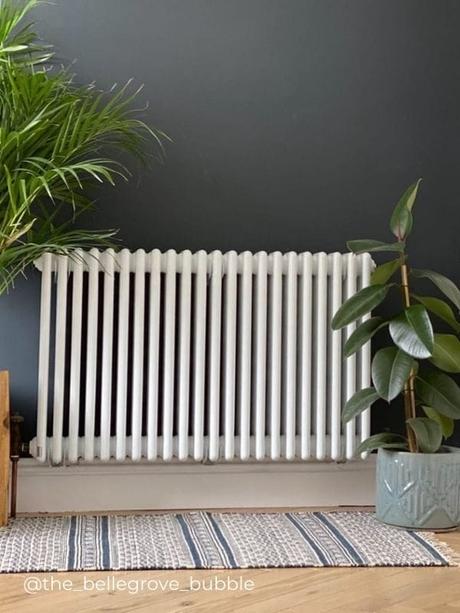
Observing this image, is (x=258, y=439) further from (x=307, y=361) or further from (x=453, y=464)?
(x=453, y=464)

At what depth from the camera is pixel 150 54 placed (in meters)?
2.75

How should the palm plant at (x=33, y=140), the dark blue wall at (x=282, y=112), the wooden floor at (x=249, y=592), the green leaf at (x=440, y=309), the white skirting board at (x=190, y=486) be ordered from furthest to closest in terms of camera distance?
the dark blue wall at (x=282, y=112) → the white skirting board at (x=190, y=486) → the green leaf at (x=440, y=309) → the palm plant at (x=33, y=140) → the wooden floor at (x=249, y=592)

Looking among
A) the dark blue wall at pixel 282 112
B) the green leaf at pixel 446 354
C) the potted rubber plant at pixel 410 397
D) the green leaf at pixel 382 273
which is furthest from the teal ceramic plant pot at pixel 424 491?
the dark blue wall at pixel 282 112

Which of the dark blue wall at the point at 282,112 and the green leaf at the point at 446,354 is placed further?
the dark blue wall at the point at 282,112

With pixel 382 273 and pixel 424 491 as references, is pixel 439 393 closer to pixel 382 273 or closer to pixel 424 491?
pixel 424 491

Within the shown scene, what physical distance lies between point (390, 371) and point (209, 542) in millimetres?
659

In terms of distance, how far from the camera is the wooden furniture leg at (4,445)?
226 cm

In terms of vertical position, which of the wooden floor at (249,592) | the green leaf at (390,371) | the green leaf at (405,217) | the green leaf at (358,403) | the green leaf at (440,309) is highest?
the green leaf at (405,217)

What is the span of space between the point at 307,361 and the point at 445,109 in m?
1.04

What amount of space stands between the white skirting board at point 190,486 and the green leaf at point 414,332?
633 millimetres

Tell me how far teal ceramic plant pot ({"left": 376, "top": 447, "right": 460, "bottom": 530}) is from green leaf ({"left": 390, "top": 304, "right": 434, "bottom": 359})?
0.32m

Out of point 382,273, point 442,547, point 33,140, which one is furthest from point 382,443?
point 33,140

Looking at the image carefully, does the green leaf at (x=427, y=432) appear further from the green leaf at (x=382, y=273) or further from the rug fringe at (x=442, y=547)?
the green leaf at (x=382, y=273)

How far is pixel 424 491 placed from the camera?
232 cm
